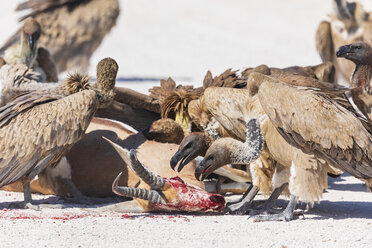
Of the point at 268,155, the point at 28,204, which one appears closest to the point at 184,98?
the point at 268,155

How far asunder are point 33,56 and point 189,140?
505 cm

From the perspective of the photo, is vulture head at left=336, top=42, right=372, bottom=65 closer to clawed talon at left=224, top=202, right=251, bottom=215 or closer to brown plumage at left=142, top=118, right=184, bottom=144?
brown plumage at left=142, top=118, right=184, bottom=144

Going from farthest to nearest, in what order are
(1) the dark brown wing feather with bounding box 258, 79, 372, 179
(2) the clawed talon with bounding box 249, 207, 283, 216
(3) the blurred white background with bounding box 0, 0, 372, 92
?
(3) the blurred white background with bounding box 0, 0, 372, 92, (2) the clawed talon with bounding box 249, 207, 283, 216, (1) the dark brown wing feather with bounding box 258, 79, 372, 179

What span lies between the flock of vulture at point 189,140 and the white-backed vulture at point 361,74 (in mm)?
12

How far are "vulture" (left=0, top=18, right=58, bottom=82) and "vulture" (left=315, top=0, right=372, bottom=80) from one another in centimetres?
546

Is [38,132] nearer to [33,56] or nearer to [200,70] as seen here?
[33,56]

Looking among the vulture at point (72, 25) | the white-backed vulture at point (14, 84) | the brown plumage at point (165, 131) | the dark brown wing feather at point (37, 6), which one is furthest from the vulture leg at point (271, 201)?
the dark brown wing feather at point (37, 6)

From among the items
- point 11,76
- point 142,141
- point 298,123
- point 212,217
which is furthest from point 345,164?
point 11,76

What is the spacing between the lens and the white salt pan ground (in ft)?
16.8

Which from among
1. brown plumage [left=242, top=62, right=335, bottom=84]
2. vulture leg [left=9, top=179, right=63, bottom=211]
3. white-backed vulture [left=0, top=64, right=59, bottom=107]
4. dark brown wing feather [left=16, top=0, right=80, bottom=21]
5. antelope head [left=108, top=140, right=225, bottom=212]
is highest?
dark brown wing feather [left=16, top=0, right=80, bottom=21]

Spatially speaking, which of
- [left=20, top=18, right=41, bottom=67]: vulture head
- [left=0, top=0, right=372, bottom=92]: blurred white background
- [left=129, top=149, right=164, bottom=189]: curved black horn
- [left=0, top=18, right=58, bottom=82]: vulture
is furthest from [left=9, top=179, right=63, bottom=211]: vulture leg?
[left=0, top=0, right=372, bottom=92]: blurred white background

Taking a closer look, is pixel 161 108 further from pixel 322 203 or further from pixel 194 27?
pixel 194 27

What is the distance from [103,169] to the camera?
7051mm

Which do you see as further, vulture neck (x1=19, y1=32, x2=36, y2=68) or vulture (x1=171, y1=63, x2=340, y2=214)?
vulture neck (x1=19, y1=32, x2=36, y2=68)
